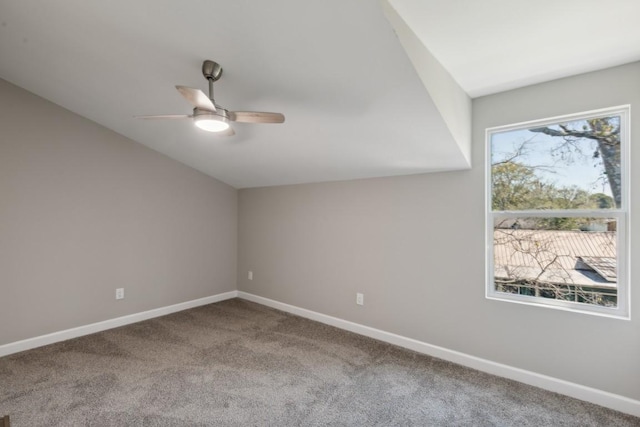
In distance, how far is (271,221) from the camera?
4.27 metres

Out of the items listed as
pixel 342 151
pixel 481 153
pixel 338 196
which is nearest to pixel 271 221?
pixel 338 196

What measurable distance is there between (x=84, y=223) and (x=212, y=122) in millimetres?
2385

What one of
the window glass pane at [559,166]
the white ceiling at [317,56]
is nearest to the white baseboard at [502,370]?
the window glass pane at [559,166]

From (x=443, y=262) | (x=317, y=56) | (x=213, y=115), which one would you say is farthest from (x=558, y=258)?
(x=213, y=115)

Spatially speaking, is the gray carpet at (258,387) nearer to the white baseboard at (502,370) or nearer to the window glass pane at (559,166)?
the white baseboard at (502,370)

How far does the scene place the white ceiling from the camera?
5.18 feet

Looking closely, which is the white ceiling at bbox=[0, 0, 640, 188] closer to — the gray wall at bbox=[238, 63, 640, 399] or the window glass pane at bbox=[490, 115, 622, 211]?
the gray wall at bbox=[238, 63, 640, 399]

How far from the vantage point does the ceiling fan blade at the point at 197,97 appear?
160 centimetres

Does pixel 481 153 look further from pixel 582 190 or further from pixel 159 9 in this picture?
pixel 159 9

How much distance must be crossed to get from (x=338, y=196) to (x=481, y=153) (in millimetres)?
1543

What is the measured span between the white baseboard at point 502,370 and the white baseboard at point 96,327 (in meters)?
1.73

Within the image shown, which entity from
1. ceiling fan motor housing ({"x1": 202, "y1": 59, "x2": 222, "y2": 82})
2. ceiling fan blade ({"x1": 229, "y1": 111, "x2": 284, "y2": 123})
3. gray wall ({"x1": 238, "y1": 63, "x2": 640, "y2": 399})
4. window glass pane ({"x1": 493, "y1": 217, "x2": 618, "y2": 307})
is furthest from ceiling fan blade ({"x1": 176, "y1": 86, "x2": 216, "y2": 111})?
window glass pane ({"x1": 493, "y1": 217, "x2": 618, "y2": 307})

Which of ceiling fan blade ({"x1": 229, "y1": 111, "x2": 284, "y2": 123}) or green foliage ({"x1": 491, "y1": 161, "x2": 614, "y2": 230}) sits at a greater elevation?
ceiling fan blade ({"x1": 229, "y1": 111, "x2": 284, "y2": 123})

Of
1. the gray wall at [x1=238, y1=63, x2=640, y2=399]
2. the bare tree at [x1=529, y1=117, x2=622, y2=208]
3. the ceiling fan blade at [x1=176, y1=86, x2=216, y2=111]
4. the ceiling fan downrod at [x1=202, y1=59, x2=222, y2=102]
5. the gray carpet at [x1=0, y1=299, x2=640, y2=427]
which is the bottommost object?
the gray carpet at [x1=0, y1=299, x2=640, y2=427]
